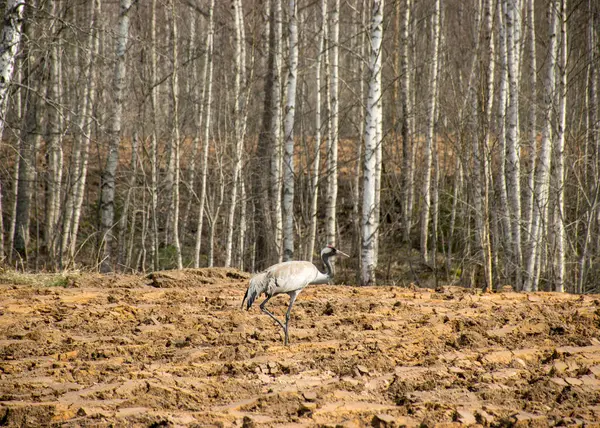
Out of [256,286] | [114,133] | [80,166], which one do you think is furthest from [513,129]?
[80,166]

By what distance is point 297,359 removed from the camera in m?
6.70

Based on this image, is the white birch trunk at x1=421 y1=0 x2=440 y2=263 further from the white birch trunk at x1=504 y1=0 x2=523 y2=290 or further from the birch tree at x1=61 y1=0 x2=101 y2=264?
the birch tree at x1=61 y1=0 x2=101 y2=264

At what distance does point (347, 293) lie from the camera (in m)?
10.1

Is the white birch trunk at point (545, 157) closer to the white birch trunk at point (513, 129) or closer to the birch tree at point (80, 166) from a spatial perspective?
the white birch trunk at point (513, 129)

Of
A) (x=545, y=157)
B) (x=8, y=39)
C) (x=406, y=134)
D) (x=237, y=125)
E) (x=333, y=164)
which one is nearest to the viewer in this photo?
(x=8, y=39)

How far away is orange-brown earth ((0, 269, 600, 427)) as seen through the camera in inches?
209

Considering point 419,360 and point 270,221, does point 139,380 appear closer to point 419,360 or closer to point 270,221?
point 419,360

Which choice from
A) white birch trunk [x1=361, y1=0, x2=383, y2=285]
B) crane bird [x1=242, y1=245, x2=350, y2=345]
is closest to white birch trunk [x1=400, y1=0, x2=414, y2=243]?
white birch trunk [x1=361, y1=0, x2=383, y2=285]

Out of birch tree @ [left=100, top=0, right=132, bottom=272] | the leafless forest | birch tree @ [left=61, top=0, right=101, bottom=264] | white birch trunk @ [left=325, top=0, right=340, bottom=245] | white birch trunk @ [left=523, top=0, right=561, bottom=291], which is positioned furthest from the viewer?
birch tree @ [left=61, top=0, right=101, bottom=264]

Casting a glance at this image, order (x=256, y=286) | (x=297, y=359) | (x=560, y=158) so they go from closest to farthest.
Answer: (x=297, y=359) → (x=256, y=286) → (x=560, y=158)

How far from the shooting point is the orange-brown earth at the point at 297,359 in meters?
5.32

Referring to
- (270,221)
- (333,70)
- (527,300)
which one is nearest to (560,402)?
(527,300)

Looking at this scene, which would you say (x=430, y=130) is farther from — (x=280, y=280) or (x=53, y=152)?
(x=280, y=280)

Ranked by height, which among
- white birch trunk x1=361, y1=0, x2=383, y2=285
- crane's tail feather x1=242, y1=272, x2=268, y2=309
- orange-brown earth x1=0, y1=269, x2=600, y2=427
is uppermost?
white birch trunk x1=361, y1=0, x2=383, y2=285
